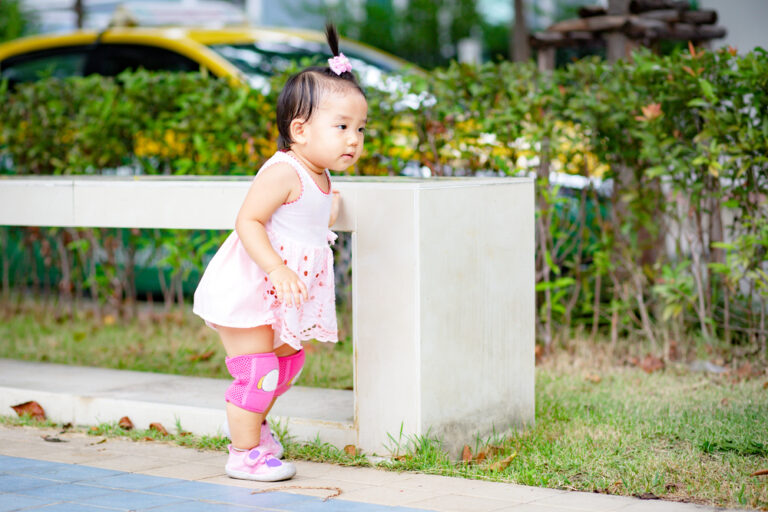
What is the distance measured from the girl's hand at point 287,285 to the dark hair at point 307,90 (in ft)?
1.72

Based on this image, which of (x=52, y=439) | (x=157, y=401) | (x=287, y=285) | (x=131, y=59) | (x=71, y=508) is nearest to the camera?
(x=71, y=508)

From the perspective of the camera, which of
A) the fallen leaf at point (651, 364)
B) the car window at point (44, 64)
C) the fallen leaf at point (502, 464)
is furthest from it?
the car window at point (44, 64)

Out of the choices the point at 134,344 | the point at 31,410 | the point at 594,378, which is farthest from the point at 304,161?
the point at 134,344

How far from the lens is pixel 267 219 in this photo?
12.2 feet

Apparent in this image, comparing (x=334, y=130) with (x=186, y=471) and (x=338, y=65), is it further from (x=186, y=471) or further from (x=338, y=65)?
(x=186, y=471)

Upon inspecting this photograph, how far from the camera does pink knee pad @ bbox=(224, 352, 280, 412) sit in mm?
3830

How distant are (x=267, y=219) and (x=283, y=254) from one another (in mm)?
143

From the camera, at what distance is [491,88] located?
6.05 m

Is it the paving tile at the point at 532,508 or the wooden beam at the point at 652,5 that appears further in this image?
the wooden beam at the point at 652,5

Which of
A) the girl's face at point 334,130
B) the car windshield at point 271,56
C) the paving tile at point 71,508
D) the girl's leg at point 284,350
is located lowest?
the paving tile at point 71,508

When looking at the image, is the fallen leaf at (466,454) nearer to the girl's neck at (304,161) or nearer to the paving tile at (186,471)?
the paving tile at (186,471)

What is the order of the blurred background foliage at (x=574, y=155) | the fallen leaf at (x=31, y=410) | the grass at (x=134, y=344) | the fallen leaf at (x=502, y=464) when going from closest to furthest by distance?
1. the fallen leaf at (x=502, y=464)
2. the fallen leaf at (x=31, y=410)
3. the blurred background foliage at (x=574, y=155)
4. the grass at (x=134, y=344)

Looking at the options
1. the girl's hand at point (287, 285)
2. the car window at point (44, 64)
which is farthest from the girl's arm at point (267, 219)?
the car window at point (44, 64)

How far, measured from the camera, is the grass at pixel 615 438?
147 inches
